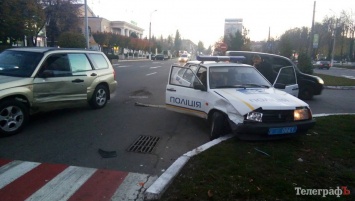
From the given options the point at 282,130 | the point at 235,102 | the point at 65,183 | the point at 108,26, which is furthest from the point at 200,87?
the point at 108,26

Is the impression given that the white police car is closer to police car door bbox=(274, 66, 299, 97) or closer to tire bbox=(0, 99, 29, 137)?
police car door bbox=(274, 66, 299, 97)

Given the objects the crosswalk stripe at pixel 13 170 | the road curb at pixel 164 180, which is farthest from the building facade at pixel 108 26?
the road curb at pixel 164 180

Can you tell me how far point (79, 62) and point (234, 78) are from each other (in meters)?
4.11

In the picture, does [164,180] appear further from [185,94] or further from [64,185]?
[185,94]

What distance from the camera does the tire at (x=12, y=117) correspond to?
19.0ft

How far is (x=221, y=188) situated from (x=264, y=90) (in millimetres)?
3228

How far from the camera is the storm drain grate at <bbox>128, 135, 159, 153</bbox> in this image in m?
5.62

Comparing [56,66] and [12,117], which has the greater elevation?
[56,66]

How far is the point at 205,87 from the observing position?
6629mm

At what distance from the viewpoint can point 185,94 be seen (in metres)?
7.14

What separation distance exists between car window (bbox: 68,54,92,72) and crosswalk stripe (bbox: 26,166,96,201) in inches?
146

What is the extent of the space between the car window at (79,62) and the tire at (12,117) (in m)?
1.85

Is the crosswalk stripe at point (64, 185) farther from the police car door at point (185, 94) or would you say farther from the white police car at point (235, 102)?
the police car door at point (185, 94)

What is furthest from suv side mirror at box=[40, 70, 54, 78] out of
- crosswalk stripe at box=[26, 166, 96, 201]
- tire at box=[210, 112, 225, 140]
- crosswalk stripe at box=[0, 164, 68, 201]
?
tire at box=[210, 112, 225, 140]
